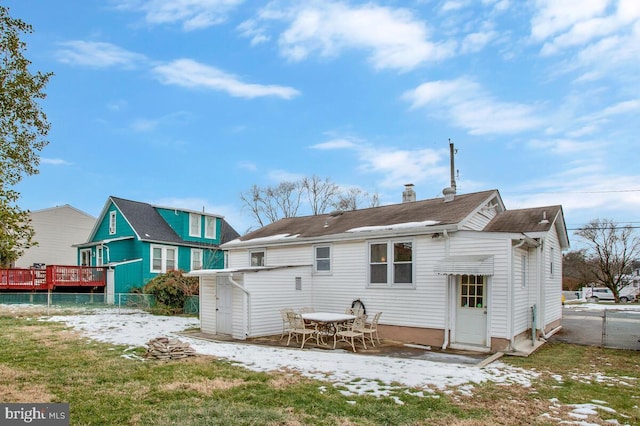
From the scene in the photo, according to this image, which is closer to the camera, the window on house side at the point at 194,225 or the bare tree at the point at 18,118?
the bare tree at the point at 18,118

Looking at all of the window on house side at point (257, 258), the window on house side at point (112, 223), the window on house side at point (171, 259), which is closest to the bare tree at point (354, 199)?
the window on house side at point (171, 259)

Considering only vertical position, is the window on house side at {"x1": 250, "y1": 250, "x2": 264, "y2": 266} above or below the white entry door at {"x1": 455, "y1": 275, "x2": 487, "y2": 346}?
above

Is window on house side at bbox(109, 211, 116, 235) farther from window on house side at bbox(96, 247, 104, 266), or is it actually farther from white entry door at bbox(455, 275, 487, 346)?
white entry door at bbox(455, 275, 487, 346)

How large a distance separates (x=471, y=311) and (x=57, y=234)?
33.7 m

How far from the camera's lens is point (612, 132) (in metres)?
17.4

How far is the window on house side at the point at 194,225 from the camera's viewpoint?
2848cm

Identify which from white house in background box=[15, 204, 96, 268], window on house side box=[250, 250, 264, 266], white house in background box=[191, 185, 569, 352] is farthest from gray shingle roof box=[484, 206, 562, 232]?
white house in background box=[15, 204, 96, 268]

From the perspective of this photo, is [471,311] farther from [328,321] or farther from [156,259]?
[156,259]

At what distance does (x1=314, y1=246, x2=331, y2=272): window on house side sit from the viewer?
1478 centimetres

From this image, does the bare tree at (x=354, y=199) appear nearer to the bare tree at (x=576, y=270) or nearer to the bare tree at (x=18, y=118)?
the bare tree at (x=576, y=270)

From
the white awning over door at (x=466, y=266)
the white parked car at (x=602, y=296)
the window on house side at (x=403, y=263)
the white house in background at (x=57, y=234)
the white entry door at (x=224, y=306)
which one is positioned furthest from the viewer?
the white parked car at (x=602, y=296)

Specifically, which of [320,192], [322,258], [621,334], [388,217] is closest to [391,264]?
[388,217]

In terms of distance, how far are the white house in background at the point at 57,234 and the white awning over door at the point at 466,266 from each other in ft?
98.9

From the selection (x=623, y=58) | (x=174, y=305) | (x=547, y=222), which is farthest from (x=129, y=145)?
(x=623, y=58)
